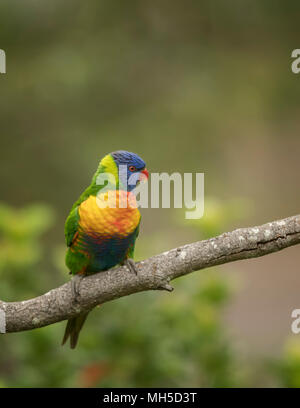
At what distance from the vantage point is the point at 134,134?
175 inches

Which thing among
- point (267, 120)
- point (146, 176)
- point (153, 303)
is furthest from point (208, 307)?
point (267, 120)

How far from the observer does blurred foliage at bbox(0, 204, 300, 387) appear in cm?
331

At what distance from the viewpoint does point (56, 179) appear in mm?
4375

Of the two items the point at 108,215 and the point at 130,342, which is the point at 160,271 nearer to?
the point at 108,215

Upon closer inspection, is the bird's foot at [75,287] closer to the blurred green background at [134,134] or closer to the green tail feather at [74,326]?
the green tail feather at [74,326]

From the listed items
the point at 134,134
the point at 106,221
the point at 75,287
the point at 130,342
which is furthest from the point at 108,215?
the point at 134,134

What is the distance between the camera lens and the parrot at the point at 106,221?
2.48 metres

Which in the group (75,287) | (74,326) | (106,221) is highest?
(106,221)

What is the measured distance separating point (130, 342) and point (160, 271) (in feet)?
4.28

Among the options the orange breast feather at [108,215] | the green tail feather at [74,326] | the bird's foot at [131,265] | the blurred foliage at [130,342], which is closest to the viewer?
Answer: the bird's foot at [131,265]

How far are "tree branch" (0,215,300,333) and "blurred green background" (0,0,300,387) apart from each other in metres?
0.89

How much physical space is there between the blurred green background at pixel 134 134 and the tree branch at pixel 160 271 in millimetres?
890

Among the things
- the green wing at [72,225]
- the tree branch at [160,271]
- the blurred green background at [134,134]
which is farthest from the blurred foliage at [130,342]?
the tree branch at [160,271]
